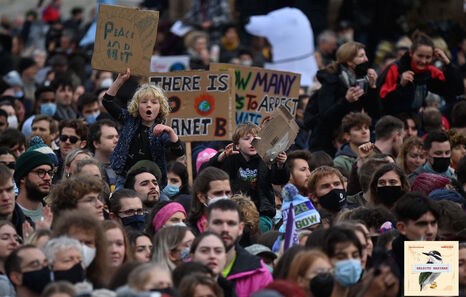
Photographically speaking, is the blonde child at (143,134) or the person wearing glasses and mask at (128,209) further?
the blonde child at (143,134)

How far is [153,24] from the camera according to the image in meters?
14.8

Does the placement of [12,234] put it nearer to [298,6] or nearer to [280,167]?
[280,167]

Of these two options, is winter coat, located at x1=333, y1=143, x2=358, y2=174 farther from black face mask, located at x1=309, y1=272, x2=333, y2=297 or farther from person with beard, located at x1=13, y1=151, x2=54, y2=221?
black face mask, located at x1=309, y1=272, x2=333, y2=297

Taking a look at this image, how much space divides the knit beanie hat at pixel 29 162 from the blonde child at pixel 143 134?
36.1 inches

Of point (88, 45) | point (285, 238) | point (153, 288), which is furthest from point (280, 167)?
point (88, 45)

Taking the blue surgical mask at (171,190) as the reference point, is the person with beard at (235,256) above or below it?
below

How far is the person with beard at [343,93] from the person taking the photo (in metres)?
15.9

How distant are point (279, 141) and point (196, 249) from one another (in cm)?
275

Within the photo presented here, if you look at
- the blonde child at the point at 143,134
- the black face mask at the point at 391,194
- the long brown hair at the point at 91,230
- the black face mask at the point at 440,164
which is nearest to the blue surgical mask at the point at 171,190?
the blonde child at the point at 143,134

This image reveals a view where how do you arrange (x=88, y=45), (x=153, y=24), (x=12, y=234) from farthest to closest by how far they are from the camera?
(x=88, y=45) < (x=153, y=24) < (x=12, y=234)

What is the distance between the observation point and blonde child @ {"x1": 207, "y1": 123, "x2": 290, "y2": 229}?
13.1 metres

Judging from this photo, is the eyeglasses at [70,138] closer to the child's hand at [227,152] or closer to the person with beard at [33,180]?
the child's hand at [227,152]

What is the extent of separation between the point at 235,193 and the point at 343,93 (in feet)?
10.7

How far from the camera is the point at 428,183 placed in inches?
520
